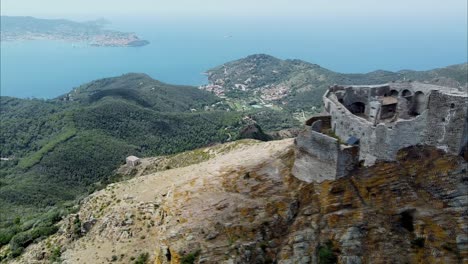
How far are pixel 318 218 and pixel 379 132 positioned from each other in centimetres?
538

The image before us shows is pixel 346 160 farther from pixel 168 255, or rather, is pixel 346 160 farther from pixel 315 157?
pixel 168 255

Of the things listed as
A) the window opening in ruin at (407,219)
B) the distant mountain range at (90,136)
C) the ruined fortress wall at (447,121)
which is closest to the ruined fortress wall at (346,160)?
the window opening in ruin at (407,219)

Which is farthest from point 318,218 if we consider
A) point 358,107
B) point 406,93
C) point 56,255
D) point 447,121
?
point 56,255

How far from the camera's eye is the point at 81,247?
29.8 meters

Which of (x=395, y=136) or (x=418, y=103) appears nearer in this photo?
(x=395, y=136)

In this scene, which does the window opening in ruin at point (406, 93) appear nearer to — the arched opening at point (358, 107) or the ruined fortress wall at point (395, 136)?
the arched opening at point (358, 107)

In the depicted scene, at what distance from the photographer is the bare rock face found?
69.8ft

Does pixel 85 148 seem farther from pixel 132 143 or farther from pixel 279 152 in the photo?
pixel 279 152

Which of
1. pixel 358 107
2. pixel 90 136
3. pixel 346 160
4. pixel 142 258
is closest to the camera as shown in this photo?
pixel 346 160

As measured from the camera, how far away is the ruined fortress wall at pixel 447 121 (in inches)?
860

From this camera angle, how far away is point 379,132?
22.4m

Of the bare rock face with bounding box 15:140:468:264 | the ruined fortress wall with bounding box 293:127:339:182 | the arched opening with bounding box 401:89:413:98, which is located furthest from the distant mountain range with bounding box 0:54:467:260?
the ruined fortress wall with bounding box 293:127:339:182

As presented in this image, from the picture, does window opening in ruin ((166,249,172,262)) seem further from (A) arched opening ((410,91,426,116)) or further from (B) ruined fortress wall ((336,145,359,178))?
(A) arched opening ((410,91,426,116))

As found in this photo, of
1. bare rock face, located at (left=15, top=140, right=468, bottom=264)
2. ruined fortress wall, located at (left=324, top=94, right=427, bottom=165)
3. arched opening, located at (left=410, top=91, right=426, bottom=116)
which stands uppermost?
arched opening, located at (left=410, top=91, right=426, bottom=116)
